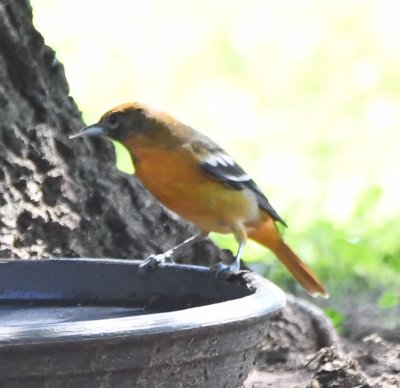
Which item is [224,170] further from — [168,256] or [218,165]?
[168,256]

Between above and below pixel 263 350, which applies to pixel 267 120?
above

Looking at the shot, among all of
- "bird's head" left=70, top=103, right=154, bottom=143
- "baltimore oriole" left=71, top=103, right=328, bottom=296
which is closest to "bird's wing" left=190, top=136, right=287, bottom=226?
"baltimore oriole" left=71, top=103, right=328, bottom=296

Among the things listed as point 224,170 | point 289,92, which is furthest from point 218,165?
point 289,92

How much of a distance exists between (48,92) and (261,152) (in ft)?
15.6

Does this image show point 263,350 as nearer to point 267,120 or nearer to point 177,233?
point 177,233

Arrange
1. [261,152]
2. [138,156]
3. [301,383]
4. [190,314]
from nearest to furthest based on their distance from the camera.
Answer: [190,314]
[301,383]
[138,156]
[261,152]

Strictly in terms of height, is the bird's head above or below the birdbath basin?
above

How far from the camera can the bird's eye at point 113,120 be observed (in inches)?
197

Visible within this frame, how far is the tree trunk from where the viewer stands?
4922 millimetres

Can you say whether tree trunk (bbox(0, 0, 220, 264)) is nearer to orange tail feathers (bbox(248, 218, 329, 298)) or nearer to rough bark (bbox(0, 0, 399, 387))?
rough bark (bbox(0, 0, 399, 387))

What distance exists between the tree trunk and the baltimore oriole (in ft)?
0.71

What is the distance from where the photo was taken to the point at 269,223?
5.78 meters

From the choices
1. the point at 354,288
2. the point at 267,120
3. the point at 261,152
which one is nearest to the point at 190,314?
the point at 354,288

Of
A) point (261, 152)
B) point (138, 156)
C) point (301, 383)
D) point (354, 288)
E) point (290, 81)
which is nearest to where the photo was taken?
point (301, 383)
